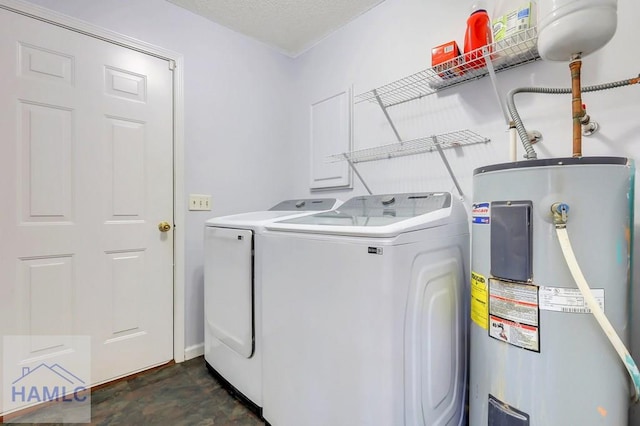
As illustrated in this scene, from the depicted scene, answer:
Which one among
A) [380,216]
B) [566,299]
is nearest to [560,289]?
[566,299]

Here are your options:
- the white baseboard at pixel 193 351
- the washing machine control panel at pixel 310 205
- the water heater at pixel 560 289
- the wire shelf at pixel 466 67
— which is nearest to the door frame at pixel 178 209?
the white baseboard at pixel 193 351

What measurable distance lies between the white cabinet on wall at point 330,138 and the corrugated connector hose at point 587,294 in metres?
1.53

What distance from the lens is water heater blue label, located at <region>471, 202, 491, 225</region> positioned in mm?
1036

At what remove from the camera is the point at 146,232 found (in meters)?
1.98

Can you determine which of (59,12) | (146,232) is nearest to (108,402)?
(146,232)

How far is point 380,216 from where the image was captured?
135 cm

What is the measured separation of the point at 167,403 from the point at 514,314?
180 cm

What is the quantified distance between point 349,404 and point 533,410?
0.59 m

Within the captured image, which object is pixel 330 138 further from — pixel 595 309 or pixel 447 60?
pixel 595 309

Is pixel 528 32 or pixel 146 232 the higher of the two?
pixel 528 32

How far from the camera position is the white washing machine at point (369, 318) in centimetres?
99

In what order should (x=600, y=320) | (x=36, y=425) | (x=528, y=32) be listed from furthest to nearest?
(x=36, y=425) → (x=528, y=32) → (x=600, y=320)

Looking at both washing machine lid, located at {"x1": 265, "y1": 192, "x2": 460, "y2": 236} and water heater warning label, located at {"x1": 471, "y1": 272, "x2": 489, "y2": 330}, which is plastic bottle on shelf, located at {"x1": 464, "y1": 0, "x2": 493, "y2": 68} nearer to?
washing machine lid, located at {"x1": 265, "y1": 192, "x2": 460, "y2": 236}

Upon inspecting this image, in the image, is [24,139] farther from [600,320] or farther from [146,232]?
[600,320]
